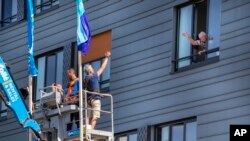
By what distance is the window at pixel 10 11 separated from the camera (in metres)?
41.6

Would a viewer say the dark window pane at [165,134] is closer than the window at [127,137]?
Yes

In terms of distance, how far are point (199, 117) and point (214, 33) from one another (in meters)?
2.88

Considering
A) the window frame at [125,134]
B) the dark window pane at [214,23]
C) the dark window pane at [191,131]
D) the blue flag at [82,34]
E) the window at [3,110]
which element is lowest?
the dark window pane at [191,131]

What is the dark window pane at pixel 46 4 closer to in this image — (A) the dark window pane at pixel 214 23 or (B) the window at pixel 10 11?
(B) the window at pixel 10 11

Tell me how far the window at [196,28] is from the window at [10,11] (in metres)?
10.7

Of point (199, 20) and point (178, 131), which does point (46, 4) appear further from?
point (178, 131)

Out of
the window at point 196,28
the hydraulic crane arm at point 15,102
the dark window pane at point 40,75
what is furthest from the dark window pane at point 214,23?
the dark window pane at point 40,75

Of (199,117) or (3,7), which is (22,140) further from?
(199,117)

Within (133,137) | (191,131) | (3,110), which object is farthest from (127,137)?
(3,110)

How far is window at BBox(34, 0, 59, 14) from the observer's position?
1570 inches

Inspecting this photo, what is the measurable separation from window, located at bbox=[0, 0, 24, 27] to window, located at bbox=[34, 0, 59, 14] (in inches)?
29.3

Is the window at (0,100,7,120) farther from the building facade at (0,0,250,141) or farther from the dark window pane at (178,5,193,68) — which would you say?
the dark window pane at (178,5,193,68)

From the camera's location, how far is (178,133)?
31.9m

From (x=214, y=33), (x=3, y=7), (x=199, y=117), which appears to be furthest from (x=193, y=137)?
(x=3, y=7)
